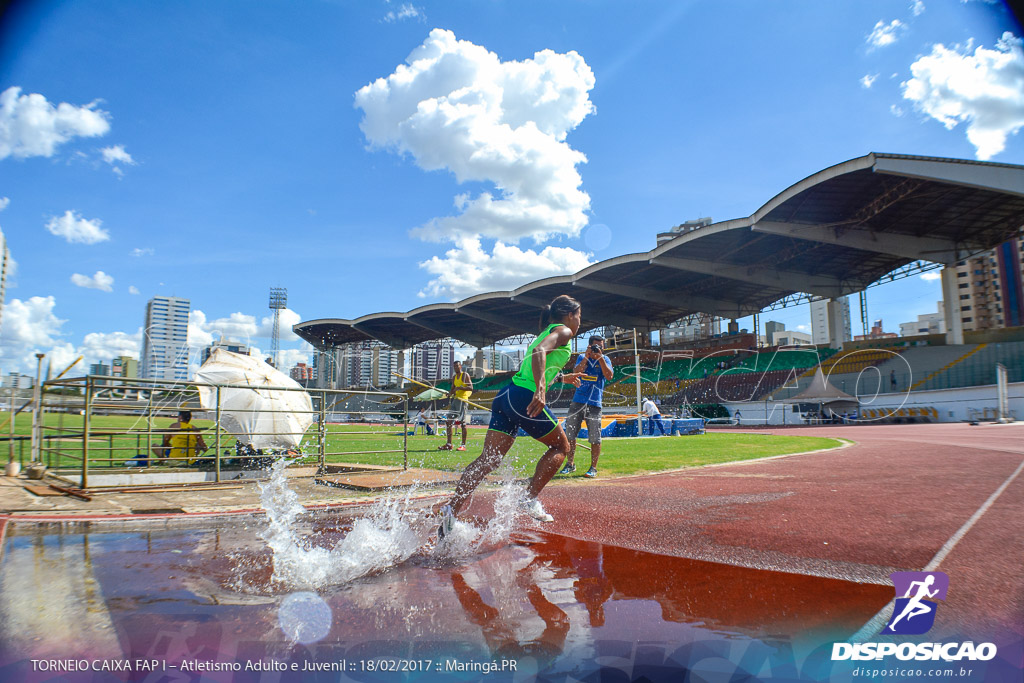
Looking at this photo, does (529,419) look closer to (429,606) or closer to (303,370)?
(429,606)

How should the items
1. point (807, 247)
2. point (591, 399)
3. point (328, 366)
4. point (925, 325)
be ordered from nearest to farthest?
point (591, 399), point (807, 247), point (328, 366), point (925, 325)

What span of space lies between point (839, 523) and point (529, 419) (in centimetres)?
247

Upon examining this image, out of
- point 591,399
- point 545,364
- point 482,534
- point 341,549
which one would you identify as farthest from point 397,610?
point 591,399

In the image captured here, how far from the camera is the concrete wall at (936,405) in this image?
2756cm

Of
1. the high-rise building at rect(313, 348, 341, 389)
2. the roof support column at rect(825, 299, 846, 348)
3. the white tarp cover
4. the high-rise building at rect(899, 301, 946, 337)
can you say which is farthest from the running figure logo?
the high-rise building at rect(899, 301, 946, 337)

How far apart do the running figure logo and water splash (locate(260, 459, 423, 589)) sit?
2627mm

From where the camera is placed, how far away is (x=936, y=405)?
2995 cm

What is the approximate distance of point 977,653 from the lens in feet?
6.76

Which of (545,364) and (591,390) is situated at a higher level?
(545,364)

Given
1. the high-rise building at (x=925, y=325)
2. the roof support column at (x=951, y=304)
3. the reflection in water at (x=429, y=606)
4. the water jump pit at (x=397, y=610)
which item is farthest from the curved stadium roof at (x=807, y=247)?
the high-rise building at (x=925, y=325)

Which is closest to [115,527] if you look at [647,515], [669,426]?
[647,515]

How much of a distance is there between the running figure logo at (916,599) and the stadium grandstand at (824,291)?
2202 centimetres

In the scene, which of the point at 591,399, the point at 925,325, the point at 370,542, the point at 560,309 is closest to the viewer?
the point at 370,542

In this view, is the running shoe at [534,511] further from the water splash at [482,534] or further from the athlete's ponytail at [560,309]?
the athlete's ponytail at [560,309]
